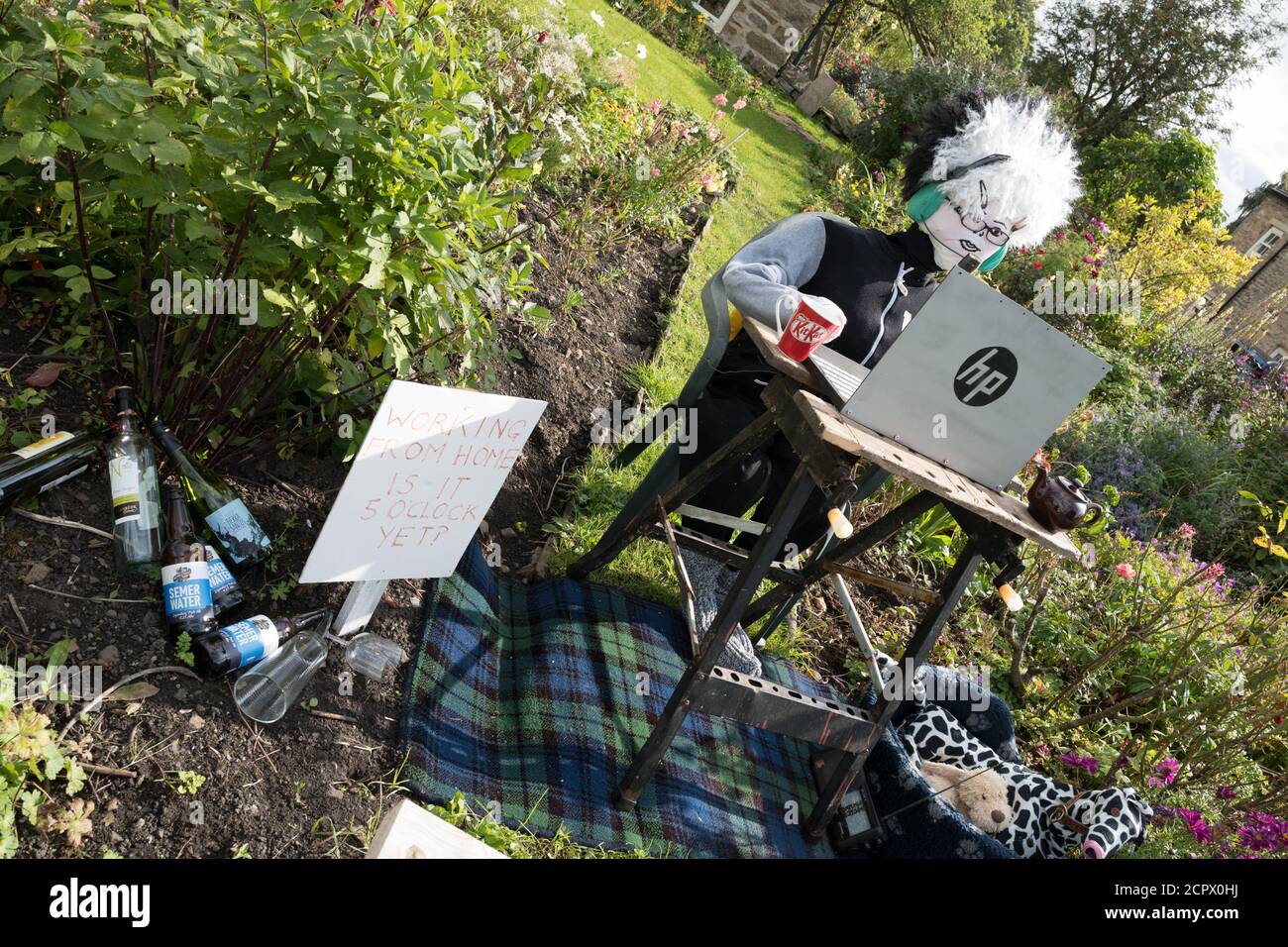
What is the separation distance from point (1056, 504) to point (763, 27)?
1377cm

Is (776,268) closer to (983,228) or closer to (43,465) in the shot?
(983,228)

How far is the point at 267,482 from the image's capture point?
2.41 metres

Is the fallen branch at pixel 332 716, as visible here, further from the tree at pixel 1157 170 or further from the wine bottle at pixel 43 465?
the tree at pixel 1157 170

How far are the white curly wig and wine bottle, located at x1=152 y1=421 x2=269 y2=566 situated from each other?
2.19 meters

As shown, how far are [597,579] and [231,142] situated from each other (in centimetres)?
178

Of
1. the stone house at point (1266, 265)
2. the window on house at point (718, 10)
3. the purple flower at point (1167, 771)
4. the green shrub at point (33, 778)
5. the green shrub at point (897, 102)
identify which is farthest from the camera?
the stone house at point (1266, 265)

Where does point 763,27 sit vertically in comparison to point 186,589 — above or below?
above

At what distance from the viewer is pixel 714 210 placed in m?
6.55

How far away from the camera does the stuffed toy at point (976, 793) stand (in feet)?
8.85

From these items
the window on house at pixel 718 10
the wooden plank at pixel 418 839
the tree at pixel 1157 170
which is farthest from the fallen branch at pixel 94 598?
the tree at pixel 1157 170

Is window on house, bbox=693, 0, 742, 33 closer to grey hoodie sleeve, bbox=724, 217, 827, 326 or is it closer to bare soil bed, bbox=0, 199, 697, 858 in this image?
grey hoodie sleeve, bbox=724, 217, 827, 326

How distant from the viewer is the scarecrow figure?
8.55 feet

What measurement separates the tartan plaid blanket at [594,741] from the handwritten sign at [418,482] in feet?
1.24

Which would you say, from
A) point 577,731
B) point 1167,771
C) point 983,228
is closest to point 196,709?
point 577,731
